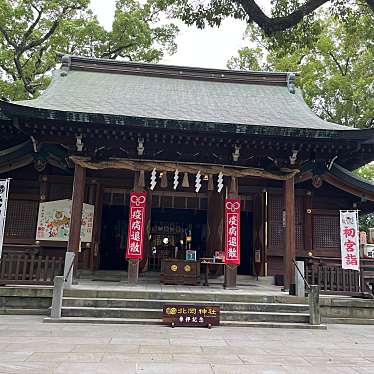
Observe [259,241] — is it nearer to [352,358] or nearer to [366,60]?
[352,358]

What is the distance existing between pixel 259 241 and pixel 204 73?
7.79 meters

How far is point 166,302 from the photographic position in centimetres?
866

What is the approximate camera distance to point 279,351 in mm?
6109

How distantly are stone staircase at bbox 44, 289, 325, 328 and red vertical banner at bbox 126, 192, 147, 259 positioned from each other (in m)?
1.38

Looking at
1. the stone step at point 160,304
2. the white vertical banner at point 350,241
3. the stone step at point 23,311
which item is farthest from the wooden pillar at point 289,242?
the stone step at point 23,311

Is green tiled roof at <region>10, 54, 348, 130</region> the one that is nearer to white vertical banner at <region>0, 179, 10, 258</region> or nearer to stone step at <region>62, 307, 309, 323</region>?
white vertical banner at <region>0, 179, 10, 258</region>

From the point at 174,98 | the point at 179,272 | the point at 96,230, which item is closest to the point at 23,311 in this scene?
the point at 96,230

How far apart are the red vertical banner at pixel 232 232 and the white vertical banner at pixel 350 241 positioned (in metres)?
2.98

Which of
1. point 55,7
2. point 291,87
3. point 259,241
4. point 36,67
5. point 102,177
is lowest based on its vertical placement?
point 259,241

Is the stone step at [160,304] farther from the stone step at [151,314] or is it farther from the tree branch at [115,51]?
the tree branch at [115,51]

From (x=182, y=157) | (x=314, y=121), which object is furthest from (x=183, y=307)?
(x=314, y=121)

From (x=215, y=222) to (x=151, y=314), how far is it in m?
4.71

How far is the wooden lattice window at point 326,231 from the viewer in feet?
39.8

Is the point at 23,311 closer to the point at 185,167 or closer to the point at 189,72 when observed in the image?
the point at 185,167
